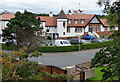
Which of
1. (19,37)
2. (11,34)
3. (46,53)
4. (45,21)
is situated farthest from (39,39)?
(45,21)

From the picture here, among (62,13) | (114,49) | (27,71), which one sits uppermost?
(62,13)

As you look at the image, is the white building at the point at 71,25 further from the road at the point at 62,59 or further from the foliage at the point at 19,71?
the foliage at the point at 19,71

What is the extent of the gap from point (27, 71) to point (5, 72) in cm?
129

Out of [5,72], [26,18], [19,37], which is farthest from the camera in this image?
[26,18]

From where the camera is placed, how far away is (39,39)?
15.1 meters

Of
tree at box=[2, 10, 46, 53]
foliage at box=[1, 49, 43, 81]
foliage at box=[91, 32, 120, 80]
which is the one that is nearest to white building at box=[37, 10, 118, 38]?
tree at box=[2, 10, 46, 53]

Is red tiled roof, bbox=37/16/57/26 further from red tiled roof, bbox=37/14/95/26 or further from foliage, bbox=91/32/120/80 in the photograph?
foliage, bbox=91/32/120/80

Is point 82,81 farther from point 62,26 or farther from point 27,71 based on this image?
point 62,26

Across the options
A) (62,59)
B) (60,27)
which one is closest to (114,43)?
(62,59)

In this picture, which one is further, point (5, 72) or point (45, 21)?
point (45, 21)

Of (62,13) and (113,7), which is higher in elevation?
(62,13)

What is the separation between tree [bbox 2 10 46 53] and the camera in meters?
14.5

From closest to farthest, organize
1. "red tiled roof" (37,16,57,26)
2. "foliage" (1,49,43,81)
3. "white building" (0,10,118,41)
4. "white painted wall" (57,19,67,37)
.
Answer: "foliage" (1,49,43,81)
"white painted wall" (57,19,67,37)
"white building" (0,10,118,41)
"red tiled roof" (37,16,57,26)

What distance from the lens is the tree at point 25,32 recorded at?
47.5 ft
